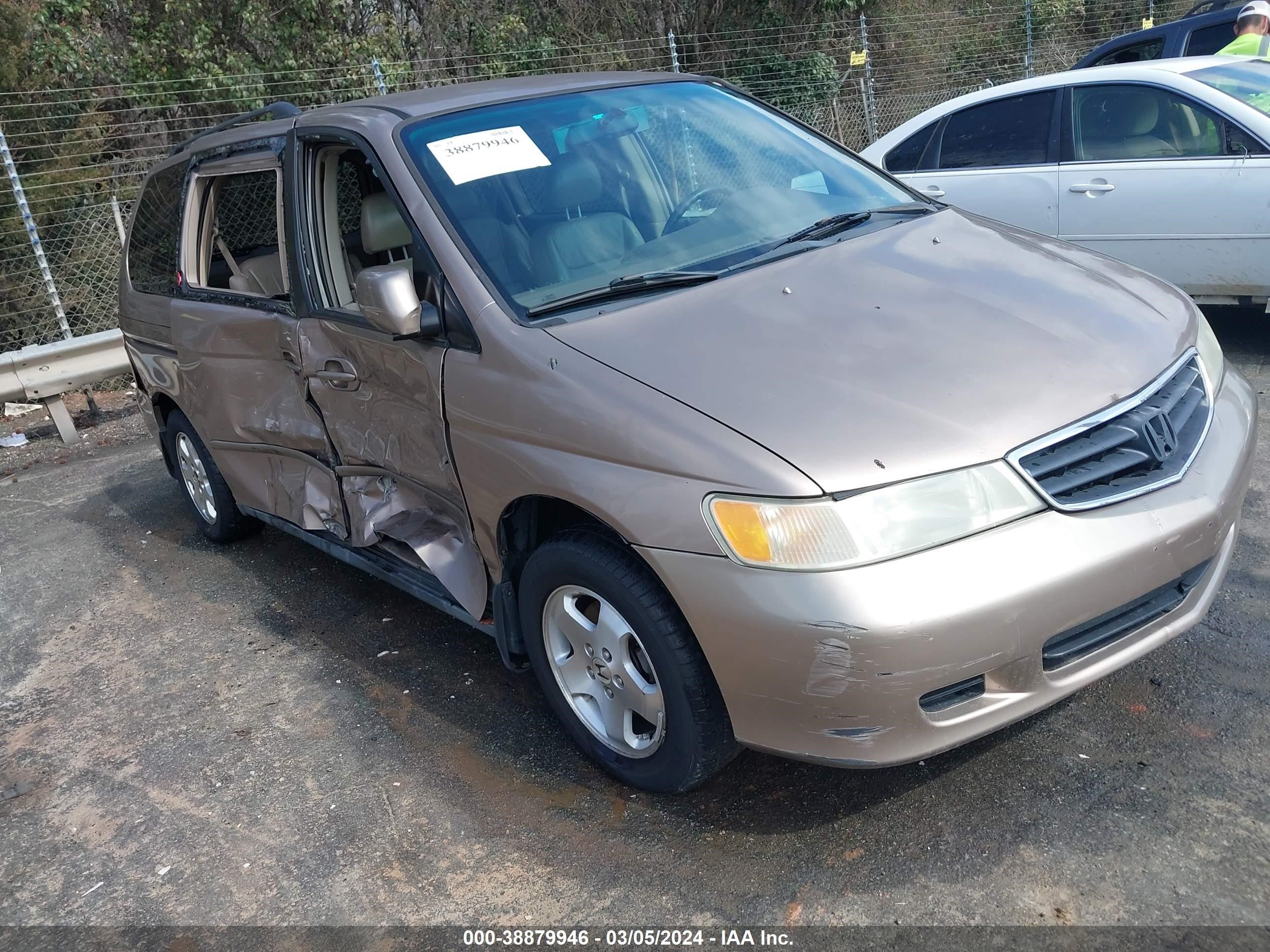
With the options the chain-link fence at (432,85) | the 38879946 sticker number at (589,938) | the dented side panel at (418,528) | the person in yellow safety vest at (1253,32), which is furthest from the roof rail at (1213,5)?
the 38879946 sticker number at (589,938)

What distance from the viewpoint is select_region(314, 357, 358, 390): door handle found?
3633 mm

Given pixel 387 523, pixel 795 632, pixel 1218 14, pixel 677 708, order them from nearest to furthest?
1. pixel 795 632
2. pixel 677 708
3. pixel 387 523
4. pixel 1218 14

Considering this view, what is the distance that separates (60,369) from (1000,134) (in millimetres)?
6252

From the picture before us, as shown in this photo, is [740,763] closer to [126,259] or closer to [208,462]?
[208,462]

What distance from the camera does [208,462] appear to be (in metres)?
5.12

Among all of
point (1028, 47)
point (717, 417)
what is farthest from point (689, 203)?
point (1028, 47)

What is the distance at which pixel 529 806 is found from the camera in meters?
3.12

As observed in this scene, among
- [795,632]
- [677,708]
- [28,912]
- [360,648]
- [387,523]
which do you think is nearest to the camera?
[795,632]

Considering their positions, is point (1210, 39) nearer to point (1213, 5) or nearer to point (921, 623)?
point (1213, 5)

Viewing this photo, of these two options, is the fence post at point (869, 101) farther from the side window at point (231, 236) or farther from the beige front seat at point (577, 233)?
the beige front seat at point (577, 233)

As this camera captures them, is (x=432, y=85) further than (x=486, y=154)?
Yes

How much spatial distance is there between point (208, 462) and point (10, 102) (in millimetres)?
6636

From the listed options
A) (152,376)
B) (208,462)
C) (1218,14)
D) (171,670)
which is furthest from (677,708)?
(1218,14)

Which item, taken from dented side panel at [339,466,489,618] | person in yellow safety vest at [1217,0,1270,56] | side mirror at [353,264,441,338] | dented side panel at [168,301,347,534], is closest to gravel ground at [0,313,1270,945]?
dented side panel at [339,466,489,618]
